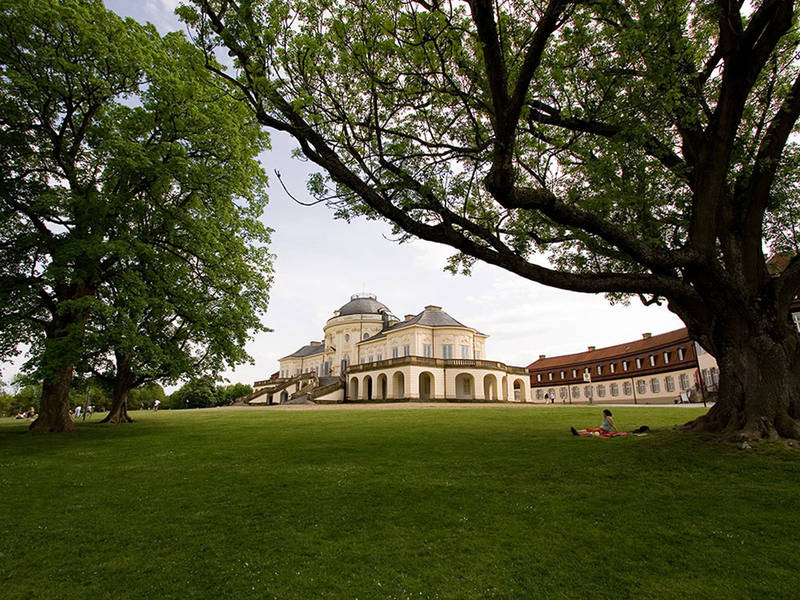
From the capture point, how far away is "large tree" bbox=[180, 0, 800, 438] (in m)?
8.04

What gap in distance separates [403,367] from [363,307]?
1923 centimetres

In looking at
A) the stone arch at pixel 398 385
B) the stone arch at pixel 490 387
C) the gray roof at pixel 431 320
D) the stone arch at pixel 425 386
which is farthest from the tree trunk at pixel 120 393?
the stone arch at pixel 490 387

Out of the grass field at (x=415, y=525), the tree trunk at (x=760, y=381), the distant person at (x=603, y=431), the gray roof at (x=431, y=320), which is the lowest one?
the grass field at (x=415, y=525)

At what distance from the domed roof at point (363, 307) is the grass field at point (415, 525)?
4987cm

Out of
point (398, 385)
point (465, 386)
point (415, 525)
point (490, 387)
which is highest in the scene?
point (398, 385)

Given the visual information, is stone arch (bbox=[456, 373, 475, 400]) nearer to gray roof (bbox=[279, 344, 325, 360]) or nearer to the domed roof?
the domed roof

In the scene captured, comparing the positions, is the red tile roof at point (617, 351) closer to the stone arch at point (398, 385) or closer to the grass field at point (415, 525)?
the stone arch at point (398, 385)

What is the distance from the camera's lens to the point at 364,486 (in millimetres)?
6984

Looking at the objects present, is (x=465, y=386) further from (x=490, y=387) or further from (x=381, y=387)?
(x=381, y=387)

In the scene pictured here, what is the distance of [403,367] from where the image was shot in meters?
42.9

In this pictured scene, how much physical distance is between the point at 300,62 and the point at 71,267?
11977mm

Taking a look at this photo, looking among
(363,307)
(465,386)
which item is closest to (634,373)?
(465,386)

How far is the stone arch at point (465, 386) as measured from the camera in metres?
45.9

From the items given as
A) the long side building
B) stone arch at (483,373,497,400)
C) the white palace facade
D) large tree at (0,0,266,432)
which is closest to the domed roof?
the white palace facade
